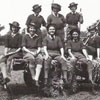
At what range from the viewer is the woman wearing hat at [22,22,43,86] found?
27.3ft

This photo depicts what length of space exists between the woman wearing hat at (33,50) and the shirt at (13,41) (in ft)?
0.86

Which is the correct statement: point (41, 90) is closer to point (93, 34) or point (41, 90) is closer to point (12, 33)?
point (12, 33)

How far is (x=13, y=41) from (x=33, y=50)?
2.28 ft

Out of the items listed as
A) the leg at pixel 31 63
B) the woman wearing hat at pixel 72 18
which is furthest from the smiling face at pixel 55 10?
the leg at pixel 31 63

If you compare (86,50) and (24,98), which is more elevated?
(86,50)

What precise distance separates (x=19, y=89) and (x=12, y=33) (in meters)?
1.84

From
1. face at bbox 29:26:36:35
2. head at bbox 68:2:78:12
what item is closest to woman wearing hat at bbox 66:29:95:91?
face at bbox 29:26:36:35

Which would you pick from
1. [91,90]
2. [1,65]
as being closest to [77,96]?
[91,90]

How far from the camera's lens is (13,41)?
29.6 ft

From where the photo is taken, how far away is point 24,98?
824 centimetres

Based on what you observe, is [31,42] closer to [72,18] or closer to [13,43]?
[13,43]

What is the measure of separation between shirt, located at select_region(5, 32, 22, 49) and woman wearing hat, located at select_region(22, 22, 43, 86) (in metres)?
0.26

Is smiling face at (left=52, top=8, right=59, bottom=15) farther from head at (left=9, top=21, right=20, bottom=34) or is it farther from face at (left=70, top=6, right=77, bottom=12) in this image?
head at (left=9, top=21, right=20, bottom=34)

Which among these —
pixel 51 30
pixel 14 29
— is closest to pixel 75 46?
pixel 51 30
